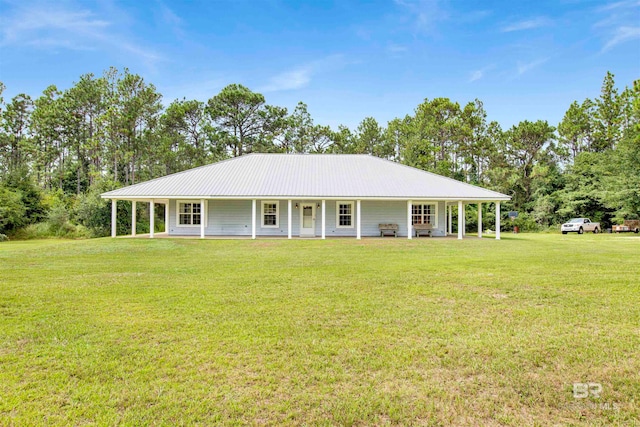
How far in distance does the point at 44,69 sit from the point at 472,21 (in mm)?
33203

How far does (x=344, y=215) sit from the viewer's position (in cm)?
2084

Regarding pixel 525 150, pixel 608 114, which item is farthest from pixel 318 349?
pixel 608 114

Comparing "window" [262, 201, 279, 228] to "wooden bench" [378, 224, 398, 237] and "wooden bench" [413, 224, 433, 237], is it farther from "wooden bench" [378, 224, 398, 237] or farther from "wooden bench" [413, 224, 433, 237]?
"wooden bench" [413, 224, 433, 237]

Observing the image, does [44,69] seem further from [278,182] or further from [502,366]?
[502,366]

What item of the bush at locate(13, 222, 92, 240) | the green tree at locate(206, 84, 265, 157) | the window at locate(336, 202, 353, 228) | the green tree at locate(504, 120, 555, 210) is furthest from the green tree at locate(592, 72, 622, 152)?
the bush at locate(13, 222, 92, 240)

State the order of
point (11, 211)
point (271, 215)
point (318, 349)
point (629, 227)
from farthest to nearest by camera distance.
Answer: point (629, 227)
point (11, 211)
point (271, 215)
point (318, 349)

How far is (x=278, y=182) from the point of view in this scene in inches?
804

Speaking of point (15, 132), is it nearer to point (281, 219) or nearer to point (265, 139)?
point (265, 139)

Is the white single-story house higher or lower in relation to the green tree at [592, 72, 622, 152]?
lower

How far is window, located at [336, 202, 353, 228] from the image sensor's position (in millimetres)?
20766

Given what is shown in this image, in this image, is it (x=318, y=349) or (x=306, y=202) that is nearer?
(x=318, y=349)

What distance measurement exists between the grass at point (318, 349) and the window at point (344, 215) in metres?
12.7

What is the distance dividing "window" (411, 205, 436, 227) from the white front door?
5676mm

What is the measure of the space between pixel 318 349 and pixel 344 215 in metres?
17.1
